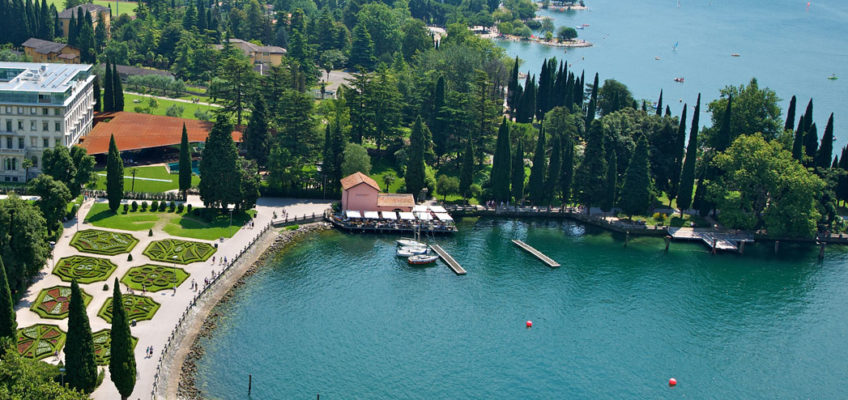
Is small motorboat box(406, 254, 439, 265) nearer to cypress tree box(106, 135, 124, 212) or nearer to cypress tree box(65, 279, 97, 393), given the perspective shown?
cypress tree box(106, 135, 124, 212)

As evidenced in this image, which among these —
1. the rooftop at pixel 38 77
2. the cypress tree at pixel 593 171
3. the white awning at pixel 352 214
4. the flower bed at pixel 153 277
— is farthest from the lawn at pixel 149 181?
the cypress tree at pixel 593 171

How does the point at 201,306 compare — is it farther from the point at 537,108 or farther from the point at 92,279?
the point at 537,108

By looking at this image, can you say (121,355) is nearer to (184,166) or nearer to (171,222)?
(171,222)

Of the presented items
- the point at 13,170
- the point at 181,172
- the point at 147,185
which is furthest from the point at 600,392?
the point at 13,170

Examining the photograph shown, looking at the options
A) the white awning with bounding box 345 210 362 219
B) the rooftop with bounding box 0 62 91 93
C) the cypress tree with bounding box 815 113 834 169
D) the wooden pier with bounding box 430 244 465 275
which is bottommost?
the wooden pier with bounding box 430 244 465 275

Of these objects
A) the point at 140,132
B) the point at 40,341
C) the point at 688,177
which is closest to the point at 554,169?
the point at 688,177

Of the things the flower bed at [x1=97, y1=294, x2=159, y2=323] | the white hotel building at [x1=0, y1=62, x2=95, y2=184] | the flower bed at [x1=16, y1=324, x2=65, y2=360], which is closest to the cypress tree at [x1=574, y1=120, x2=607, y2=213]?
the flower bed at [x1=97, y1=294, x2=159, y2=323]

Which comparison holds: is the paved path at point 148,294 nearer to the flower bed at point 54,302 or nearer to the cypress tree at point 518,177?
the flower bed at point 54,302
